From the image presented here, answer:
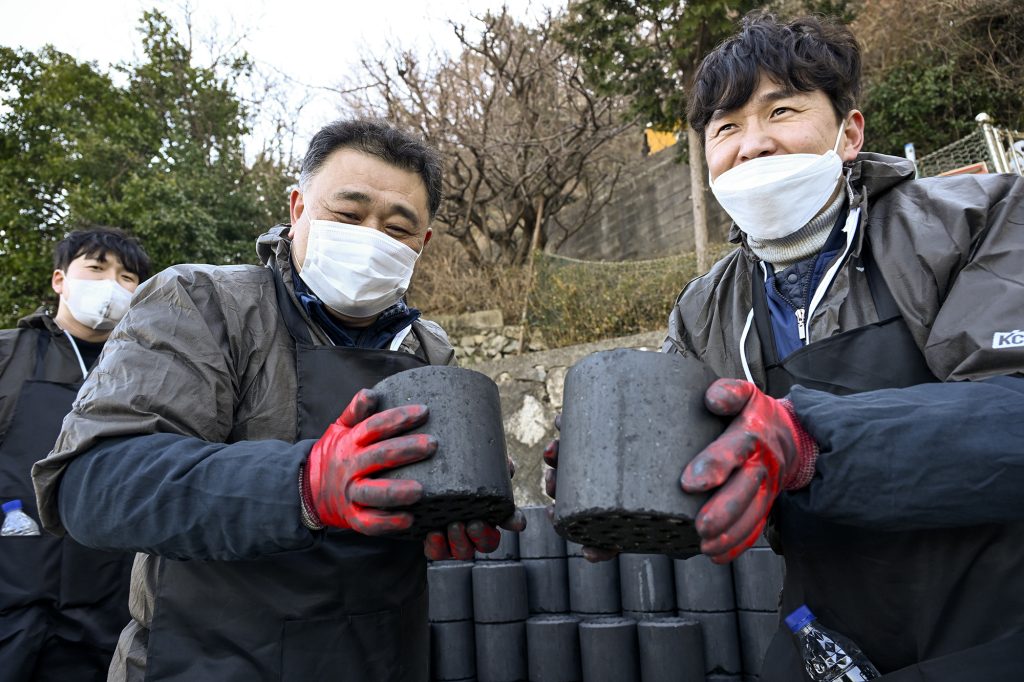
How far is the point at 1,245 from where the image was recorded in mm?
11352

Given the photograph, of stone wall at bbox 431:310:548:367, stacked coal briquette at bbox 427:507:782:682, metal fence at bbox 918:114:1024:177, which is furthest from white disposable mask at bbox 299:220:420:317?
stone wall at bbox 431:310:548:367

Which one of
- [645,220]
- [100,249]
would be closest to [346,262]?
[100,249]

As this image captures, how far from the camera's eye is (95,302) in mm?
3576

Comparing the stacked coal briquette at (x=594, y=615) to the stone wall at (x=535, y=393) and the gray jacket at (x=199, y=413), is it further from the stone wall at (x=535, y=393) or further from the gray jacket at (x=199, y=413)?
the stone wall at (x=535, y=393)

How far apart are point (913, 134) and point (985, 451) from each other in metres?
11.6

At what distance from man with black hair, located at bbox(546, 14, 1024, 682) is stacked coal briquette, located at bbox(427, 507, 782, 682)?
77.2 inches

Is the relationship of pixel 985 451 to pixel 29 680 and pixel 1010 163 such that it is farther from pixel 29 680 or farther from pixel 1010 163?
pixel 1010 163

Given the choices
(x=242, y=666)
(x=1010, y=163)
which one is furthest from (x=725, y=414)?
(x=1010, y=163)

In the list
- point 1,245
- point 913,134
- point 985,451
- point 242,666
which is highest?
point 913,134

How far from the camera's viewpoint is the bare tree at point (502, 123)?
11734 mm

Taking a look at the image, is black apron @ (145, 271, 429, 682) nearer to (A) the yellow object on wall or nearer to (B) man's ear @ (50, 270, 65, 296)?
(B) man's ear @ (50, 270, 65, 296)

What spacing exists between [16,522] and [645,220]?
1309cm

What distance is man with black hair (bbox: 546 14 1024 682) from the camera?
1241 millimetres

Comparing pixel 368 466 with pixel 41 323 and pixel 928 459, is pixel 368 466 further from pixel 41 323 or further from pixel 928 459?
pixel 41 323
